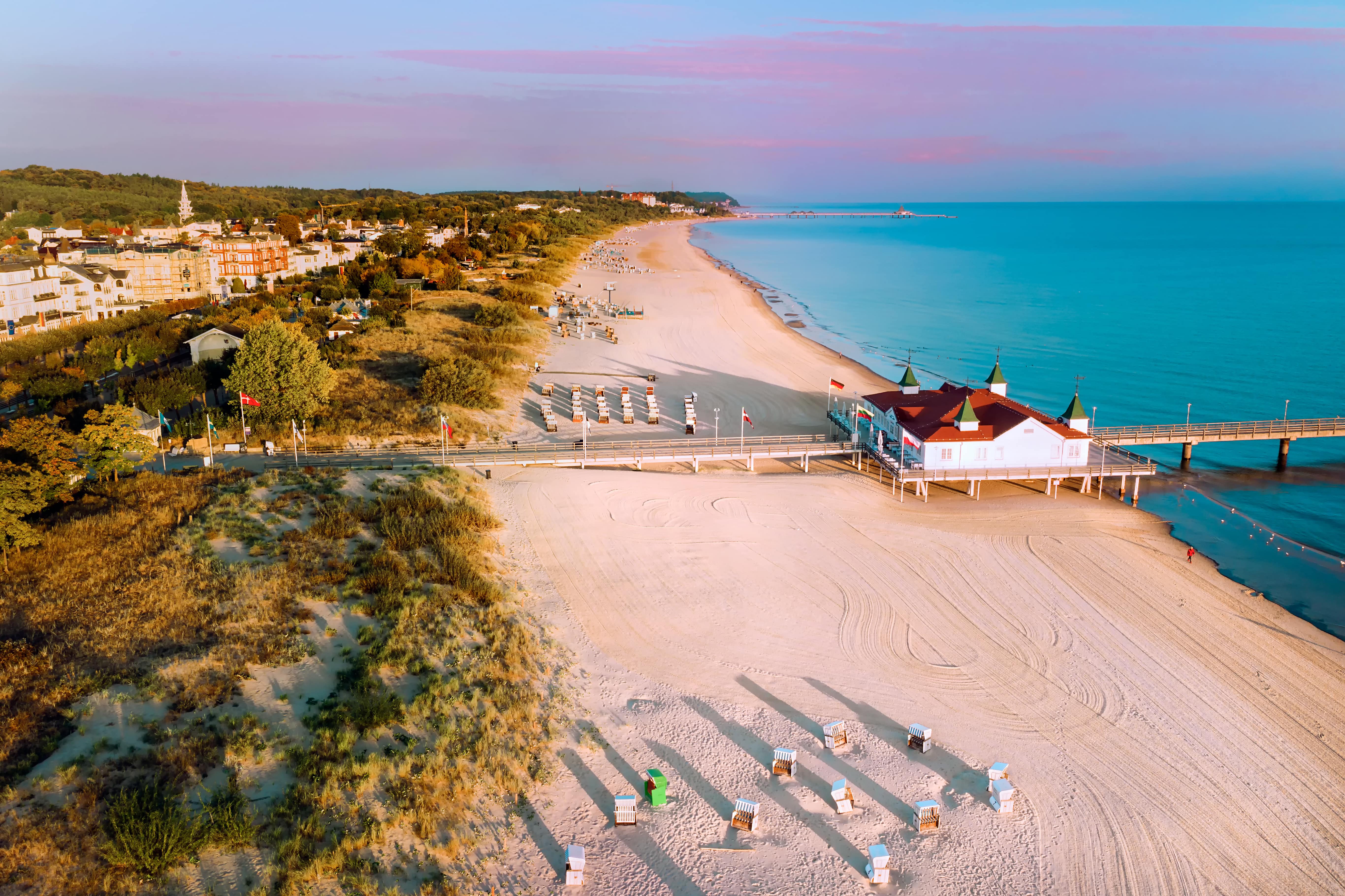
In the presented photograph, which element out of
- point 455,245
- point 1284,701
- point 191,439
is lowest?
point 1284,701

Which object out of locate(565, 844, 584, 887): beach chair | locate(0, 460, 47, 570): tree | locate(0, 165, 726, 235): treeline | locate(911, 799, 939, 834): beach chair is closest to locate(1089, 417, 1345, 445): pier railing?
locate(911, 799, 939, 834): beach chair

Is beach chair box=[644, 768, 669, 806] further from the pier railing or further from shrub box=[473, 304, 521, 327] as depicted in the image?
shrub box=[473, 304, 521, 327]

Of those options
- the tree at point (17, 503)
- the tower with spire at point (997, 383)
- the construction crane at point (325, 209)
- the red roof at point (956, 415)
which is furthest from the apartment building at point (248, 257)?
the tower with spire at point (997, 383)

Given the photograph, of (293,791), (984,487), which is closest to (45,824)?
(293,791)

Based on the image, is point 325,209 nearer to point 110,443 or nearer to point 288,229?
point 288,229

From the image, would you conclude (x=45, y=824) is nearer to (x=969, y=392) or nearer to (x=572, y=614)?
(x=572, y=614)

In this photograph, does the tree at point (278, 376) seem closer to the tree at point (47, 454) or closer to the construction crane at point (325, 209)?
the tree at point (47, 454)
